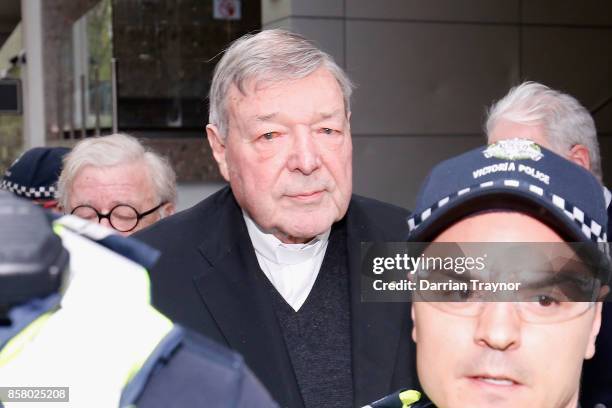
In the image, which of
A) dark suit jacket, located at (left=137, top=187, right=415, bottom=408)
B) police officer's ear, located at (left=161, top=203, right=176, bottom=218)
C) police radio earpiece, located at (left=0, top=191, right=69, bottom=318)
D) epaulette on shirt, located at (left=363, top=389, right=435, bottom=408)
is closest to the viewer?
police radio earpiece, located at (left=0, top=191, right=69, bottom=318)

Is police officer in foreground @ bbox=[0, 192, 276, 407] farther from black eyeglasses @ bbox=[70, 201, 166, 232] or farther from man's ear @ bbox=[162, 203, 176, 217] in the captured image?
man's ear @ bbox=[162, 203, 176, 217]

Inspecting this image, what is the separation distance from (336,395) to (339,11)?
591 centimetres

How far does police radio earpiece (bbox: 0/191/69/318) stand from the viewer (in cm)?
73

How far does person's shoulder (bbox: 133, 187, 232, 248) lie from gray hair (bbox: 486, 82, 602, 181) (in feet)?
5.01

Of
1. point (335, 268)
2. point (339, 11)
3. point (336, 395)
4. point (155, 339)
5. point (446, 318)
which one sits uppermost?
point (339, 11)

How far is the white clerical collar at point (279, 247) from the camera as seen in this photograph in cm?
226

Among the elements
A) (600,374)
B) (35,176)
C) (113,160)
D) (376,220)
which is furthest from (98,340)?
(35,176)

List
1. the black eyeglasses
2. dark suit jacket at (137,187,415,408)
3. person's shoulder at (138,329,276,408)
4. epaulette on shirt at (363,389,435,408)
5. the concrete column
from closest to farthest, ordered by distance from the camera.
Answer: person's shoulder at (138,329,276,408) → epaulette on shirt at (363,389,435,408) → dark suit jacket at (137,187,415,408) → the black eyeglasses → the concrete column

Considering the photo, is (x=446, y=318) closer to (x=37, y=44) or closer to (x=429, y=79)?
(x=429, y=79)

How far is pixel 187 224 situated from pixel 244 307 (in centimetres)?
32

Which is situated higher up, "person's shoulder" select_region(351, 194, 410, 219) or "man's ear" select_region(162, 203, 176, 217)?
"person's shoulder" select_region(351, 194, 410, 219)

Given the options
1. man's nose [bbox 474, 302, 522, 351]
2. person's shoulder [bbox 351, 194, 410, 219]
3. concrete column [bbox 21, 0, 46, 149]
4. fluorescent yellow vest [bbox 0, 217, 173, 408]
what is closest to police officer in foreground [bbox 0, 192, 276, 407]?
fluorescent yellow vest [bbox 0, 217, 173, 408]

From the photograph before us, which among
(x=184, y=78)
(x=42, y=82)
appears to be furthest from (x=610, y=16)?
(x=42, y=82)

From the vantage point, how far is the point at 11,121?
12.2 meters
